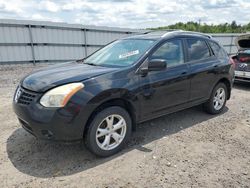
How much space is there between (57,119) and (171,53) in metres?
2.37

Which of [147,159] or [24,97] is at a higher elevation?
[24,97]

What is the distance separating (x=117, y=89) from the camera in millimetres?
3383

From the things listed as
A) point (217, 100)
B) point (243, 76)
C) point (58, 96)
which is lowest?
point (217, 100)

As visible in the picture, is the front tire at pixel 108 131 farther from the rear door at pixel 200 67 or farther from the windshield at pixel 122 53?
the rear door at pixel 200 67

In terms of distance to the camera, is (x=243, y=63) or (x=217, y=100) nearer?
(x=217, y=100)

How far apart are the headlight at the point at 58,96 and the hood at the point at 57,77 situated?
9cm

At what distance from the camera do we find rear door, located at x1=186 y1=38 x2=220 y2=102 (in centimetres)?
457

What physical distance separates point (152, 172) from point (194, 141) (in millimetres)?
1249

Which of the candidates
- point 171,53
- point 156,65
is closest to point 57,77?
point 156,65

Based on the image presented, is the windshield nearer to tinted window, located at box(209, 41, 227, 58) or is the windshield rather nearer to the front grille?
the front grille

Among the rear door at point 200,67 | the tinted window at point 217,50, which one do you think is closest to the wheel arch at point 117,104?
the rear door at point 200,67

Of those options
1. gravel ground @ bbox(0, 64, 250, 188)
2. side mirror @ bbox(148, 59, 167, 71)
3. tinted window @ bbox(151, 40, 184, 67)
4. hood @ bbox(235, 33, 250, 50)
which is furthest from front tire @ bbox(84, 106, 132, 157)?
hood @ bbox(235, 33, 250, 50)

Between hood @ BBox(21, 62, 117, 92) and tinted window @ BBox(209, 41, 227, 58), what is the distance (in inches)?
108

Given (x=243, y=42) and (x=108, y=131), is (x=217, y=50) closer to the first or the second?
(x=108, y=131)
